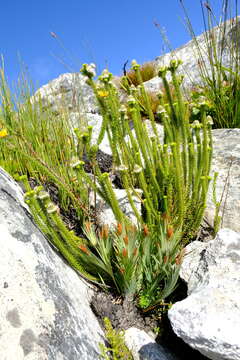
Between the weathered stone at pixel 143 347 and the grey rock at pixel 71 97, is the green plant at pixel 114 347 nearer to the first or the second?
the weathered stone at pixel 143 347

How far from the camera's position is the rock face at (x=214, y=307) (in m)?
1.26

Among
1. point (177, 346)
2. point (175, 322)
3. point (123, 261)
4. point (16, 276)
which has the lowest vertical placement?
point (177, 346)

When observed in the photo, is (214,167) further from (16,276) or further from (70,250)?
(16,276)

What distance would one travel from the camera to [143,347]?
1562 millimetres

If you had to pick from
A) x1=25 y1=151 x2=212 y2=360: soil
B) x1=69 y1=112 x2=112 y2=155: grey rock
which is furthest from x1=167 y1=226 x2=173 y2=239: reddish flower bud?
x1=69 y1=112 x2=112 y2=155: grey rock

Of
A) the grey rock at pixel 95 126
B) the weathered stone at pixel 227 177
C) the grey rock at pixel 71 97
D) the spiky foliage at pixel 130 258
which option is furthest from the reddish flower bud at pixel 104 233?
the grey rock at pixel 95 126

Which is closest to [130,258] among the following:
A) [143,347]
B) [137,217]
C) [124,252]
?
[124,252]

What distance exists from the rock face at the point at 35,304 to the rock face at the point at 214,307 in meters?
0.45

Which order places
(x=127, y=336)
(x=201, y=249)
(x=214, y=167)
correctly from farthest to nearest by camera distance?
(x=214, y=167)
(x=201, y=249)
(x=127, y=336)

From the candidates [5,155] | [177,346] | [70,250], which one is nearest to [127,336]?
[177,346]

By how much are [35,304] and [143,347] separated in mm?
703

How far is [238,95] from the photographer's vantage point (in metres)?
3.66

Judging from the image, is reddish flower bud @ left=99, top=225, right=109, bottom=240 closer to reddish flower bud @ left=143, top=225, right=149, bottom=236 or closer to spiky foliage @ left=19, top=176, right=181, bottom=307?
spiky foliage @ left=19, top=176, right=181, bottom=307

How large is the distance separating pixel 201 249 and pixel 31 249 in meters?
1.16
